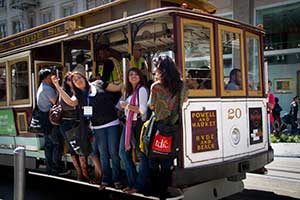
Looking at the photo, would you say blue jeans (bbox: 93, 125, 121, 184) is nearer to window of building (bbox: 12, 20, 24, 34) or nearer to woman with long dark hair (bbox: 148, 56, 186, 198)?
woman with long dark hair (bbox: 148, 56, 186, 198)

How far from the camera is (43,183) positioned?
27.8 ft

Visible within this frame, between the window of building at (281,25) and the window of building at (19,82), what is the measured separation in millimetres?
11864

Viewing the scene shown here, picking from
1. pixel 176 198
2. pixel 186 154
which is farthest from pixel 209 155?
pixel 176 198

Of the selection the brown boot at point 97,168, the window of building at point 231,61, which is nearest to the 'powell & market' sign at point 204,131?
the window of building at point 231,61

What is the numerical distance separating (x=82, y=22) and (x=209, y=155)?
10.4 feet

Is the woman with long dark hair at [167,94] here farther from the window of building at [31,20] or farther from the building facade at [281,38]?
the window of building at [31,20]

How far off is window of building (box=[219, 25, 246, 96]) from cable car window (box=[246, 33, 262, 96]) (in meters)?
0.24

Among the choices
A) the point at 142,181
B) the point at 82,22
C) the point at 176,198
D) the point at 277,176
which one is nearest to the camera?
the point at 176,198

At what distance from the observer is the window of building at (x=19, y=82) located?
7578 millimetres

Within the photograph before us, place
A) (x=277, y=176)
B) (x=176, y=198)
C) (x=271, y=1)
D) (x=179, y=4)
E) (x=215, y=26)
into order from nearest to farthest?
(x=176, y=198), (x=215, y=26), (x=179, y=4), (x=277, y=176), (x=271, y=1)

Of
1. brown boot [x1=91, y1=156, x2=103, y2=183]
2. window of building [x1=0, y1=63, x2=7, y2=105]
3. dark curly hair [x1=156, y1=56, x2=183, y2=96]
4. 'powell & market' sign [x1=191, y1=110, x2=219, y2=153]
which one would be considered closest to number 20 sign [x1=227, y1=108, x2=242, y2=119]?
'powell & market' sign [x1=191, y1=110, x2=219, y2=153]

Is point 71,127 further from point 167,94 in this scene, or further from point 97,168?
point 167,94

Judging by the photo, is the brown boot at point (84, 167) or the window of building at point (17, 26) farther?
the window of building at point (17, 26)

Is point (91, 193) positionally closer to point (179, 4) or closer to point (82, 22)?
point (82, 22)
